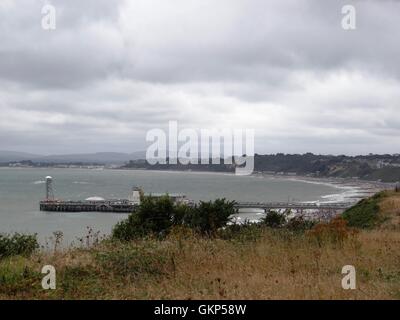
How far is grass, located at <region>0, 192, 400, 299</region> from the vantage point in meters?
6.36

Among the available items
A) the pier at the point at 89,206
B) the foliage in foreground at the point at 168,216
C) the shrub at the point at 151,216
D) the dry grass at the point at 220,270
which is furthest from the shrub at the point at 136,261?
the pier at the point at 89,206

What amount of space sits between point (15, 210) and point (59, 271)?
85039 mm

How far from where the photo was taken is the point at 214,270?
25.2 feet

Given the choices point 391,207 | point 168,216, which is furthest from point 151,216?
point 391,207

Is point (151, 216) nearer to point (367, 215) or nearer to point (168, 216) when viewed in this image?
point (168, 216)

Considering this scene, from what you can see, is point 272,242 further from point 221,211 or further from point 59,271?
point 221,211

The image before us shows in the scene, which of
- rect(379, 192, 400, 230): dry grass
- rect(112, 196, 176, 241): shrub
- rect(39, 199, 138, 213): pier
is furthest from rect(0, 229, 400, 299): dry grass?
rect(39, 199, 138, 213): pier

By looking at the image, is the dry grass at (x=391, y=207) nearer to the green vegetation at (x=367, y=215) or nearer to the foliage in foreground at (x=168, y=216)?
the green vegetation at (x=367, y=215)

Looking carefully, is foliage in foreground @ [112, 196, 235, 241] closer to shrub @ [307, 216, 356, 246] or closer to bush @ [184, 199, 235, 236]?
bush @ [184, 199, 235, 236]

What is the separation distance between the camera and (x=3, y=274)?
713cm

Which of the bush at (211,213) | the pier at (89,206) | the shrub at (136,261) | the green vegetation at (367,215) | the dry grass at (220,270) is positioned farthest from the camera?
the pier at (89,206)

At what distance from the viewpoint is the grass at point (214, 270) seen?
20.9 feet
